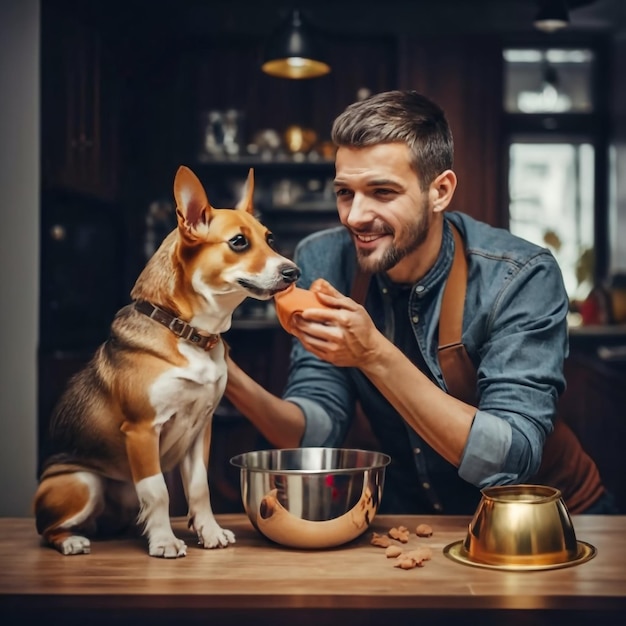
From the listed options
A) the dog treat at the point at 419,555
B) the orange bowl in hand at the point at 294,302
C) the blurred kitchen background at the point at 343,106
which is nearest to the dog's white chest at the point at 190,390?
the orange bowl in hand at the point at 294,302

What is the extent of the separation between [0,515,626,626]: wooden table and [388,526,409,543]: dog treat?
10 cm

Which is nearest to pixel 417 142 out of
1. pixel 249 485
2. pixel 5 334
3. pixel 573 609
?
pixel 249 485

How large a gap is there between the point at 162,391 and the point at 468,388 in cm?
72

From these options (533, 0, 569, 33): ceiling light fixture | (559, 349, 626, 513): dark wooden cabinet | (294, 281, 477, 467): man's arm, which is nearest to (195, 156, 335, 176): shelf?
(533, 0, 569, 33): ceiling light fixture

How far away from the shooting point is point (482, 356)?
174cm

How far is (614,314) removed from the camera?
4.93 metres

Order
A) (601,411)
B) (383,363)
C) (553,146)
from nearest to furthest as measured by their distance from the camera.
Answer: (383,363) → (601,411) → (553,146)

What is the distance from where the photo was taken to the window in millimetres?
6039

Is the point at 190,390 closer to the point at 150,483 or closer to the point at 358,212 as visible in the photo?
the point at 150,483

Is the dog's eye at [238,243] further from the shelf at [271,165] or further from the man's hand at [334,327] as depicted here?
the shelf at [271,165]

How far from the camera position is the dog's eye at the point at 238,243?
4.11 ft

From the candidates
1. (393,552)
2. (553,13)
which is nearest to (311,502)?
(393,552)

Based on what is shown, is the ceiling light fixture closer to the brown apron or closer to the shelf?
the shelf

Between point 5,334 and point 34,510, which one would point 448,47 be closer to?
point 5,334
